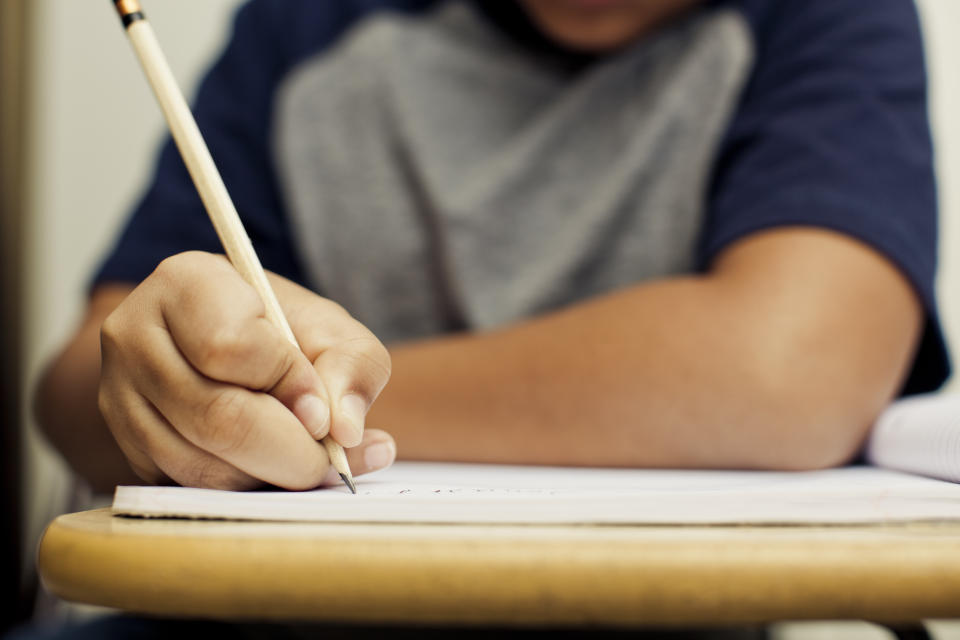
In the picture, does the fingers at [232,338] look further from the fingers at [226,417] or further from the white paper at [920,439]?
the white paper at [920,439]

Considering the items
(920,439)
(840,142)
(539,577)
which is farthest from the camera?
(840,142)

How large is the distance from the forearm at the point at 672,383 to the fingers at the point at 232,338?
0.11m

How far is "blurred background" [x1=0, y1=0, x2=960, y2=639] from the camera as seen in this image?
92 centimetres

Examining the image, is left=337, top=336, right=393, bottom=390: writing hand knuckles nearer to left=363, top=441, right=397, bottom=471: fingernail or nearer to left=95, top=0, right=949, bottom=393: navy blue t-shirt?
left=363, top=441, right=397, bottom=471: fingernail

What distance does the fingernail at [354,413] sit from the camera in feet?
0.61

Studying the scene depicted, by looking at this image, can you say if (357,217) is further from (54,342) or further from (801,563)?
(54,342)

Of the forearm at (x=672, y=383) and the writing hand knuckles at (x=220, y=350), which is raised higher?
the writing hand knuckles at (x=220, y=350)

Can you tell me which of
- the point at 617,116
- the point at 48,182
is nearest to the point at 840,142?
the point at 617,116

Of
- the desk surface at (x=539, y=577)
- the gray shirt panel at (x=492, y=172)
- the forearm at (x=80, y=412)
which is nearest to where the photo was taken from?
the desk surface at (x=539, y=577)

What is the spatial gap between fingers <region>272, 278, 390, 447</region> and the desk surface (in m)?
0.04

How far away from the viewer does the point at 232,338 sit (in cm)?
17

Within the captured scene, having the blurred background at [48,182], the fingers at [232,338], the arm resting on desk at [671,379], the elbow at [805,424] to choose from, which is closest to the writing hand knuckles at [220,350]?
the fingers at [232,338]

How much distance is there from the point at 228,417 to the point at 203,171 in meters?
0.07

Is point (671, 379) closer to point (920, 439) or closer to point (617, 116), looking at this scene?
point (920, 439)
